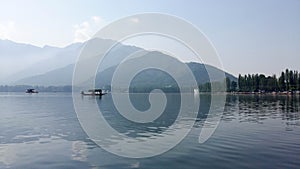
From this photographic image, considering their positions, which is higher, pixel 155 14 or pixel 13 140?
pixel 155 14

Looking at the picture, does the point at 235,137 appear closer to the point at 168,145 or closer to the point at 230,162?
the point at 168,145

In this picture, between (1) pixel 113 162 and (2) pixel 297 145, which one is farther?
(2) pixel 297 145

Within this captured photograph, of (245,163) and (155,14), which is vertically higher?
(155,14)

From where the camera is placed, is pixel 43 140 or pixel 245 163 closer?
pixel 245 163

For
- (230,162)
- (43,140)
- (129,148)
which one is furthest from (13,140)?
(230,162)

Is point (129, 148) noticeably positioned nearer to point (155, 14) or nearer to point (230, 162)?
point (230, 162)

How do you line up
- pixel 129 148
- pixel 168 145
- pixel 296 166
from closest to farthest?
pixel 296 166 < pixel 129 148 < pixel 168 145

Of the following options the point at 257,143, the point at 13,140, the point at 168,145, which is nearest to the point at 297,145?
Result: the point at 257,143

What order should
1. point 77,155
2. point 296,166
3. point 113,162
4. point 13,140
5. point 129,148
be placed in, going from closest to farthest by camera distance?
point 296,166, point 113,162, point 77,155, point 129,148, point 13,140

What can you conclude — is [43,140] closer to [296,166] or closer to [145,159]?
[145,159]

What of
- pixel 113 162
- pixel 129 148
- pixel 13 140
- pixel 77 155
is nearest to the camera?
pixel 113 162

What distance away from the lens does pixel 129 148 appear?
27969mm

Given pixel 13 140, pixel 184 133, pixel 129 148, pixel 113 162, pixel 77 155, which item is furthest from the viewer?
pixel 184 133

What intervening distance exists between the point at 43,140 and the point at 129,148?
11598 mm
